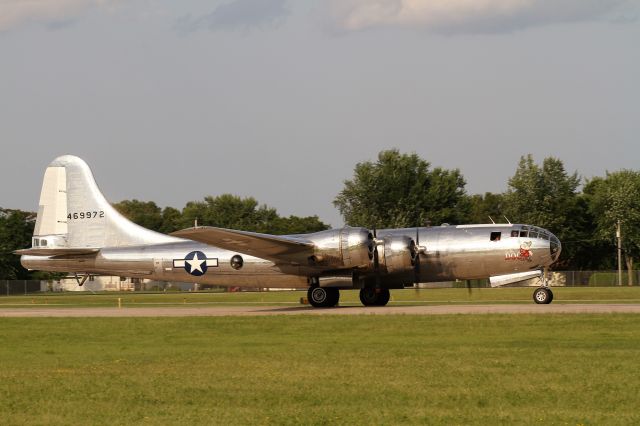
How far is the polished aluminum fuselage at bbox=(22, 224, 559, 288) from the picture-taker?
39500 mm

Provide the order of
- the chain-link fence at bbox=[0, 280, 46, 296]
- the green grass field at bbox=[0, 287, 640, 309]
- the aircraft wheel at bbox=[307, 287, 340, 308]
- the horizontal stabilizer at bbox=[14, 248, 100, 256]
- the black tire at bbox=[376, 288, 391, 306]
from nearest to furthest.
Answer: the aircraft wheel at bbox=[307, 287, 340, 308] → the black tire at bbox=[376, 288, 391, 306] → the horizontal stabilizer at bbox=[14, 248, 100, 256] → the green grass field at bbox=[0, 287, 640, 309] → the chain-link fence at bbox=[0, 280, 46, 296]

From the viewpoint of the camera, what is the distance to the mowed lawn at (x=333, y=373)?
45.8ft

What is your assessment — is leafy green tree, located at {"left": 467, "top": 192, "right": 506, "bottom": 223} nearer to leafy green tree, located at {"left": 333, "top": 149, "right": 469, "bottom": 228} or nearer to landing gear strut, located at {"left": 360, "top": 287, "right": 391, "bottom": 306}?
leafy green tree, located at {"left": 333, "top": 149, "right": 469, "bottom": 228}

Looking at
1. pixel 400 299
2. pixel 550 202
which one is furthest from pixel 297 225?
pixel 400 299

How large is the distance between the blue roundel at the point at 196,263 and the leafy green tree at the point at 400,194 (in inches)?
2465

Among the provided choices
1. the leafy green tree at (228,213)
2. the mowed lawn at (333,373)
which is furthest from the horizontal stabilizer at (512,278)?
the leafy green tree at (228,213)

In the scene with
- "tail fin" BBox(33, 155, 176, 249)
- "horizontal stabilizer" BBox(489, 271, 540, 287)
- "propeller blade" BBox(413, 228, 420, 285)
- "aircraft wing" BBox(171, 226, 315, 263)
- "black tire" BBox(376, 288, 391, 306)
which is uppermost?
"tail fin" BBox(33, 155, 176, 249)

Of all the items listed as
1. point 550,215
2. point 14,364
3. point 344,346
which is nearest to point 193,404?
point 14,364

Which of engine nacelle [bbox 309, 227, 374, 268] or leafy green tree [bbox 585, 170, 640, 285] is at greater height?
leafy green tree [bbox 585, 170, 640, 285]

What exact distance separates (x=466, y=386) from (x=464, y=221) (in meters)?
92.9

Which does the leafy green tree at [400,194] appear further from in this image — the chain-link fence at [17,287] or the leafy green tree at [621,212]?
the chain-link fence at [17,287]

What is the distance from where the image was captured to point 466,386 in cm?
1631

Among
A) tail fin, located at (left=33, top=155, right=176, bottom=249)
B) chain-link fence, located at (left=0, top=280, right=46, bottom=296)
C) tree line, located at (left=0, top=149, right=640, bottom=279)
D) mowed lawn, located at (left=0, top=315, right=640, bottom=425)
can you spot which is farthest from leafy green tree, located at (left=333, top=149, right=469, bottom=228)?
mowed lawn, located at (left=0, top=315, right=640, bottom=425)

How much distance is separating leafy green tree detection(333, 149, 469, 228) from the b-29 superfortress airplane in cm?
6150
